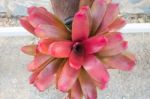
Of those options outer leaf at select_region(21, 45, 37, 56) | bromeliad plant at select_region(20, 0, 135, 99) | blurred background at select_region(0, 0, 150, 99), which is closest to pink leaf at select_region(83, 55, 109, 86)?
bromeliad plant at select_region(20, 0, 135, 99)

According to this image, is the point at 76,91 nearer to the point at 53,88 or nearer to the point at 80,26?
the point at 80,26

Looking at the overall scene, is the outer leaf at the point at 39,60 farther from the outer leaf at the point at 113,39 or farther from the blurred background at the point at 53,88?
the blurred background at the point at 53,88

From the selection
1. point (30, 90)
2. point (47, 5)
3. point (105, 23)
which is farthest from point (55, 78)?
point (47, 5)

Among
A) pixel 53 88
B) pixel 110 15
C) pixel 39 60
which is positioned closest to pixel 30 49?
pixel 39 60

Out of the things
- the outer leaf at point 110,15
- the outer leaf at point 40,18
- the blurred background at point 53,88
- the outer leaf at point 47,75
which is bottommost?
the blurred background at point 53,88

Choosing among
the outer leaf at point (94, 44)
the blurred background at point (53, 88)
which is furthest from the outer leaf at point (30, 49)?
the blurred background at point (53, 88)
